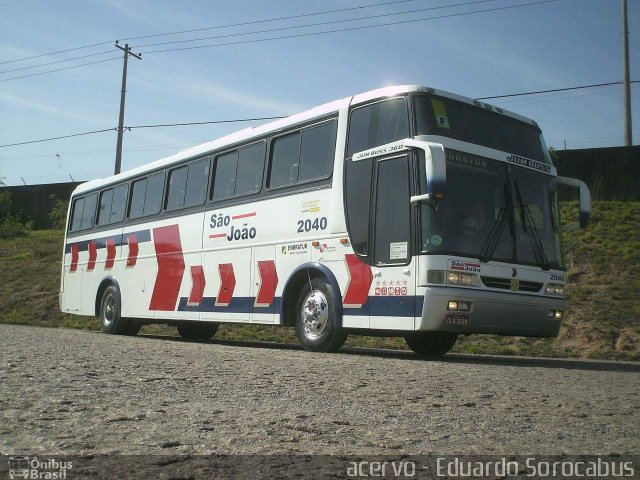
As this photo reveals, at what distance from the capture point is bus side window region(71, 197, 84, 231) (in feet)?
59.1

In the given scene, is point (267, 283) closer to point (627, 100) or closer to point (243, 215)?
point (243, 215)

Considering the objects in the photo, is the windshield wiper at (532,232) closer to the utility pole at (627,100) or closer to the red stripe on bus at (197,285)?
the red stripe on bus at (197,285)

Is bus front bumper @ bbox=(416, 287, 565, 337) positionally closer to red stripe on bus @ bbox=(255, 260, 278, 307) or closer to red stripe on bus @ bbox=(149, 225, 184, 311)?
red stripe on bus @ bbox=(255, 260, 278, 307)

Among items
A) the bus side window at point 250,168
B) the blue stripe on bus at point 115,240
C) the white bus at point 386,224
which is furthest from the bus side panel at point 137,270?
the bus side window at point 250,168

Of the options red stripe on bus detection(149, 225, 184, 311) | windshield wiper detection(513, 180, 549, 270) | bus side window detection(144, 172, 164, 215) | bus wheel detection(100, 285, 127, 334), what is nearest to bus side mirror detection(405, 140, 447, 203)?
windshield wiper detection(513, 180, 549, 270)

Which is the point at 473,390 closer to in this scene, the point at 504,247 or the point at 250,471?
the point at 250,471

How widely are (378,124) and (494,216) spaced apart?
1942mm

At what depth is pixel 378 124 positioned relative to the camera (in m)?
9.45

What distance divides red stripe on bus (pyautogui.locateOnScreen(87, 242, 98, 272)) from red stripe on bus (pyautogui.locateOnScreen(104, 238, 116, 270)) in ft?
2.22

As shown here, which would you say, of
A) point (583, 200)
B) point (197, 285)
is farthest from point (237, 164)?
point (583, 200)

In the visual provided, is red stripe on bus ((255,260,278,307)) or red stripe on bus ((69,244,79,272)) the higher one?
red stripe on bus ((69,244,79,272))

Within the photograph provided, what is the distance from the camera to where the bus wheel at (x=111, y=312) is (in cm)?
1565

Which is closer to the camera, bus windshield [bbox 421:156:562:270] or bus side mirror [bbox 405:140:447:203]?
bus side mirror [bbox 405:140:447:203]

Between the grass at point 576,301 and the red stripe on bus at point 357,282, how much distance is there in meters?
4.27
